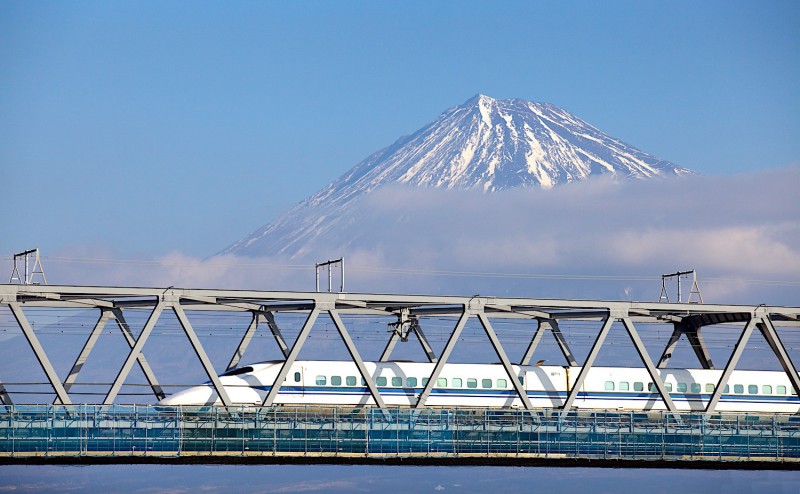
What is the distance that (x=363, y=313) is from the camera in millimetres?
93625

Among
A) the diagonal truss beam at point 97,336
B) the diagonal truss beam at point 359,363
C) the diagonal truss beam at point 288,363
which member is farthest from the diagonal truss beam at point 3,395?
the diagonal truss beam at point 359,363

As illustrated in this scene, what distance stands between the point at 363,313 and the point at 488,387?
10.4 metres

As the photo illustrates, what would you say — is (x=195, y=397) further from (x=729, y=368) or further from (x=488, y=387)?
(x=729, y=368)

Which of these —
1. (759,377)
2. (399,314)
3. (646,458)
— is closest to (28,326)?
(399,314)

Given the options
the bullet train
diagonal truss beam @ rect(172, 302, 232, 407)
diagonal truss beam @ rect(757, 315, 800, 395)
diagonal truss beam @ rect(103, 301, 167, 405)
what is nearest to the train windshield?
the bullet train

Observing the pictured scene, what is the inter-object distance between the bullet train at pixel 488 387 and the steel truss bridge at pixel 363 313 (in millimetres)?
2584

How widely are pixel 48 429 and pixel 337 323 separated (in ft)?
65.5

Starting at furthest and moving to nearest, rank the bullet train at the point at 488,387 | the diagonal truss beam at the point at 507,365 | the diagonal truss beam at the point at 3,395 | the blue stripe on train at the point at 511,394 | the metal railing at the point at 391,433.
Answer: the blue stripe on train at the point at 511,394, the bullet train at the point at 488,387, the diagonal truss beam at the point at 507,365, the diagonal truss beam at the point at 3,395, the metal railing at the point at 391,433

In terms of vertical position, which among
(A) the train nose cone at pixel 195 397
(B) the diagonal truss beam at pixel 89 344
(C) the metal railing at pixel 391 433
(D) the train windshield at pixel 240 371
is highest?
(B) the diagonal truss beam at pixel 89 344

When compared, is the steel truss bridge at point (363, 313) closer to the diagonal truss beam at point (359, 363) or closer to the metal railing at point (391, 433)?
the diagonal truss beam at point (359, 363)

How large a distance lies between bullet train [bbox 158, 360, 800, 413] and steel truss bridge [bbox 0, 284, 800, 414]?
8.48ft

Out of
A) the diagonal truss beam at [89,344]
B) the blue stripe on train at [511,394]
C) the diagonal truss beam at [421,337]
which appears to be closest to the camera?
the diagonal truss beam at [89,344]

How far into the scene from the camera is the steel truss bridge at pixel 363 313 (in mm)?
81125

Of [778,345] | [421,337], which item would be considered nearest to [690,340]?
[778,345]
